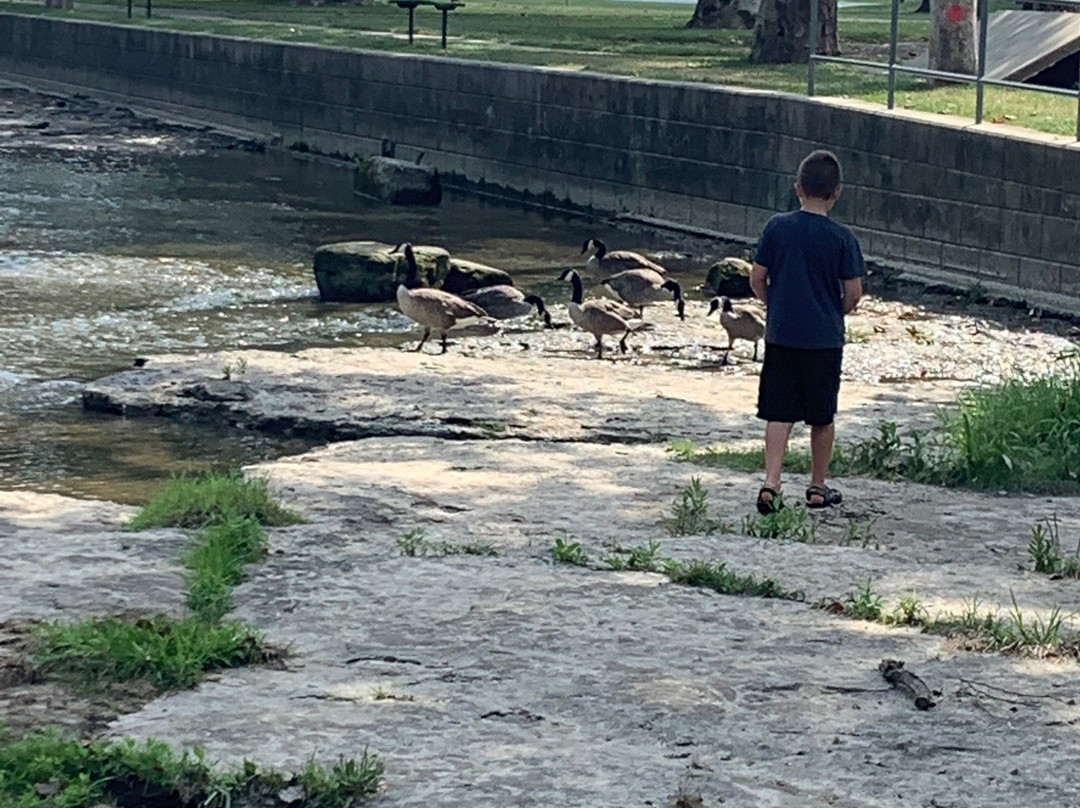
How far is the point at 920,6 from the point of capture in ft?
148

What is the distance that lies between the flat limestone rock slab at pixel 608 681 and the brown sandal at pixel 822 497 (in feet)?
1.64

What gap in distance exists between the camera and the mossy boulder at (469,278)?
17828 millimetres

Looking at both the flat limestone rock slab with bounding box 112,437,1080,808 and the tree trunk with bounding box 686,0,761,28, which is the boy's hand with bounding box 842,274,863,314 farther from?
the tree trunk with bounding box 686,0,761,28

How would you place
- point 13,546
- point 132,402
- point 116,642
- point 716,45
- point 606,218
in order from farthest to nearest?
1. point 716,45
2. point 606,218
3. point 132,402
4. point 13,546
5. point 116,642

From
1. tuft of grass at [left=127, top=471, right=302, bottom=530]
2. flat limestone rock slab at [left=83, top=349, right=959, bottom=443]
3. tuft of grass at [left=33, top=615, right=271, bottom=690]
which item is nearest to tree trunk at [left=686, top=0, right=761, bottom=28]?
flat limestone rock slab at [left=83, top=349, right=959, bottom=443]

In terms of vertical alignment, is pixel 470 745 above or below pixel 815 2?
below

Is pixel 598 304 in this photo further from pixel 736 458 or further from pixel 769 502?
pixel 769 502

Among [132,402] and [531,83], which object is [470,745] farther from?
[531,83]

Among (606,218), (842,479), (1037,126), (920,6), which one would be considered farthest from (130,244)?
(920,6)

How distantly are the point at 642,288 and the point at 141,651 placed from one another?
11.2 meters

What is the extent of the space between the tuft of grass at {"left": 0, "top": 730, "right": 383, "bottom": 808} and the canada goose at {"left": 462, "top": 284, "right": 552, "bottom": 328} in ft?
36.5

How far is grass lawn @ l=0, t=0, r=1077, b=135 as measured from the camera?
831 inches

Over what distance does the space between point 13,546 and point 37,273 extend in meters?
11.3

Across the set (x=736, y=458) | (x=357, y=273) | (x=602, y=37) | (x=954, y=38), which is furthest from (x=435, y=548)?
(x=602, y=37)
